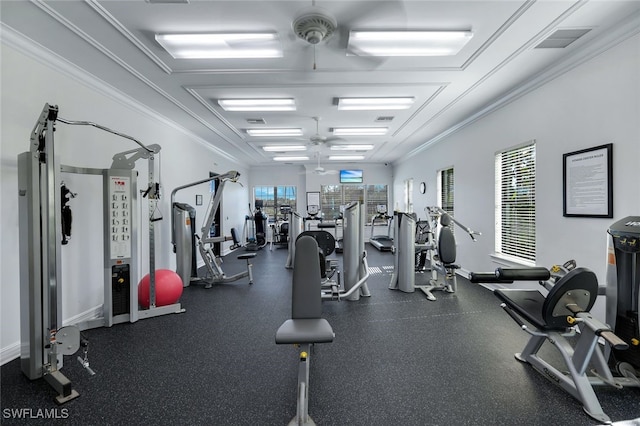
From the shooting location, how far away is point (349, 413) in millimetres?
1731

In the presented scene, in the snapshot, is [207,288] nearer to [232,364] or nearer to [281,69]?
[232,364]

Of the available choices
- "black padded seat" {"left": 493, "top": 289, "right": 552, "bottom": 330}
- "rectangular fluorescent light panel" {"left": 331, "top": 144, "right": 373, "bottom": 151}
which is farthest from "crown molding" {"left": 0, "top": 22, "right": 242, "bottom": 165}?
"black padded seat" {"left": 493, "top": 289, "right": 552, "bottom": 330}

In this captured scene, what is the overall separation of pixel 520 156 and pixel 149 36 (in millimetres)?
4510

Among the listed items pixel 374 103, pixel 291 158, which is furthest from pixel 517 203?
pixel 291 158

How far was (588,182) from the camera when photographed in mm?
2678

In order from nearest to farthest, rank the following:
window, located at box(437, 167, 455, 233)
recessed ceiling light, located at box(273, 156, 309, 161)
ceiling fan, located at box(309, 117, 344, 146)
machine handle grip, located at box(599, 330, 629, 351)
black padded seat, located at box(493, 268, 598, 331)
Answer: machine handle grip, located at box(599, 330, 629, 351) < black padded seat, located at box(493, 268, 598, 331) < ceiling fan, located at box(309, 117, 344, 146) < window, located at box(437, 167, 455, 233) < recessed ceiling light, located at box(273, 156, 309, 161)

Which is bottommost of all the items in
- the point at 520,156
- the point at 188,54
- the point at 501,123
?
the point at 520,156

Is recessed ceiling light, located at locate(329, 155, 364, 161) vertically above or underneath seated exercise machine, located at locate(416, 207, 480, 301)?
above

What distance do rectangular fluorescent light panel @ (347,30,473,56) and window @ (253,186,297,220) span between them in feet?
24.2

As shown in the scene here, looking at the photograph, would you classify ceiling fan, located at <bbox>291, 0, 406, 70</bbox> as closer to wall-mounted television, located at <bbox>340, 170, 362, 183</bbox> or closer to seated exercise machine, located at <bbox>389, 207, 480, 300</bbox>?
seated exercise machine, located at <bbox>389, 207, 480, 300</bbox>

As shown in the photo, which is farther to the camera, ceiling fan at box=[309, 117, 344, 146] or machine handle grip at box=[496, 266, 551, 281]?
ceiling fan at box=[309, 117, 344, 146]

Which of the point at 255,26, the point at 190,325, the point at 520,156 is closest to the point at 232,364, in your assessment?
the point at 190,325

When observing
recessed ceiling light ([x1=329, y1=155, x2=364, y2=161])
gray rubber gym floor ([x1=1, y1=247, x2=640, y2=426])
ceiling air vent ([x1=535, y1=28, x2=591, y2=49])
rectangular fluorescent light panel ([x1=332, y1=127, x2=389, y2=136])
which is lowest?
gray rubber gym floor ([x1=1, y1=247, x2=640, y2=426])

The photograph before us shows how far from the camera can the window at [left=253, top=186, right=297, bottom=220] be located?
9852mm
